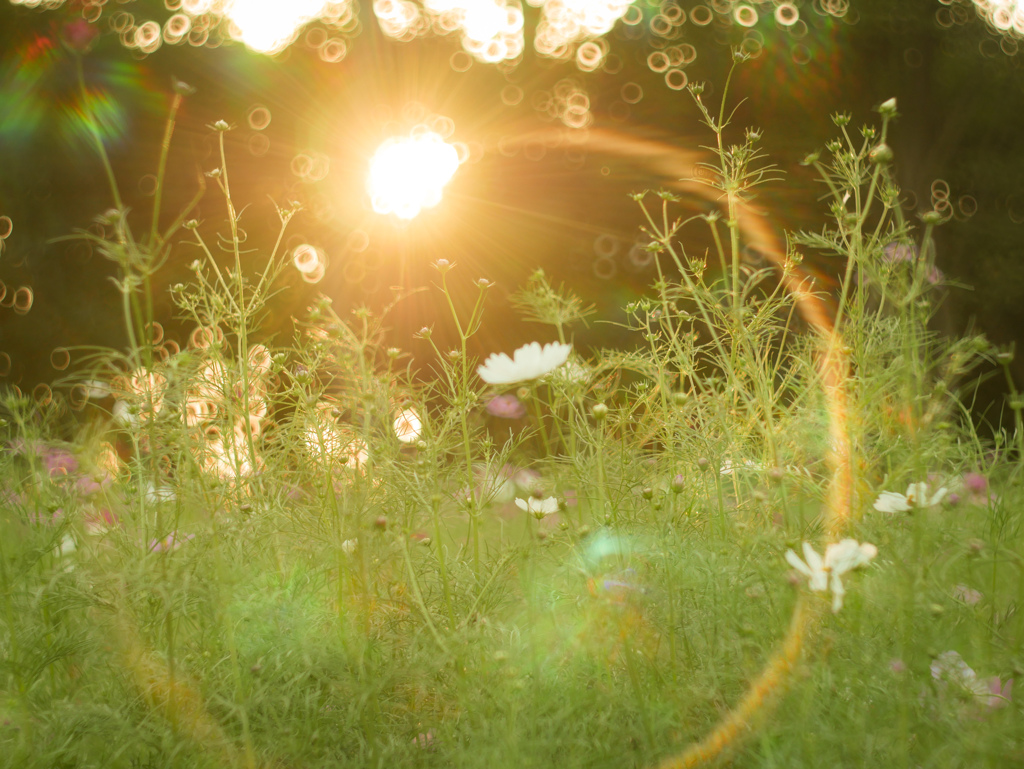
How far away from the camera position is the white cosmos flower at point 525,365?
119 centimetres

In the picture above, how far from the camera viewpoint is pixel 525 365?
1.23 m

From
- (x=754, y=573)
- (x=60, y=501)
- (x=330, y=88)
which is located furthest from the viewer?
(x=330, y=88)

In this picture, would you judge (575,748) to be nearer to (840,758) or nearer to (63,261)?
(840,758)

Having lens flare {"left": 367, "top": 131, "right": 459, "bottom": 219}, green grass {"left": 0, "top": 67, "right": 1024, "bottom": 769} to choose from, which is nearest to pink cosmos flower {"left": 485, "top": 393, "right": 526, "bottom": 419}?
lens flare {"left": 367, "top": 131, "right": 459, "bottom": 219}

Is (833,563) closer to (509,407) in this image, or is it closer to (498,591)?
(498,591)

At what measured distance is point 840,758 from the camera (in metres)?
0.87

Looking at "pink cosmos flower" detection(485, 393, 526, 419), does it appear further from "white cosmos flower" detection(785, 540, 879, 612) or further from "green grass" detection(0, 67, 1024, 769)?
"white cosmos flower" detection(785, 540, 879, 612)

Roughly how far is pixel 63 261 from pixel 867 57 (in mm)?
5507

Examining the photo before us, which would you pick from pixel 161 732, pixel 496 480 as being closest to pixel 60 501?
pixel 161 732

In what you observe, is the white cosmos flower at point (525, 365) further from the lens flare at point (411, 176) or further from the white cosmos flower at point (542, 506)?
the lens flare at point (411, 176)

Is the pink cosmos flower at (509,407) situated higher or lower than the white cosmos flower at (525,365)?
higher

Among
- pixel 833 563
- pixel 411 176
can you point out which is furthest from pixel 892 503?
pixel 411 176

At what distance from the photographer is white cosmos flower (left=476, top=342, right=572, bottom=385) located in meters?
1.19

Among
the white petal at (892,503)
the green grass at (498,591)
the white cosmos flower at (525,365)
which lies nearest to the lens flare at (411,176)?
the white cosmos flower at (525,365)
